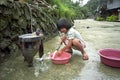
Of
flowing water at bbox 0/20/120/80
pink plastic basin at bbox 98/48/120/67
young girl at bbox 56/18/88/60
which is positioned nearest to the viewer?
flowing water at bbox 0/20/120/80

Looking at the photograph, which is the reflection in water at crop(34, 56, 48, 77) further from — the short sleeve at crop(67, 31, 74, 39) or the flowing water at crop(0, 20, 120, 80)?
the short sleeve at crop(67, 31, 74, 39)

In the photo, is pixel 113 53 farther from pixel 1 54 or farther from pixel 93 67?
pixel 1 54

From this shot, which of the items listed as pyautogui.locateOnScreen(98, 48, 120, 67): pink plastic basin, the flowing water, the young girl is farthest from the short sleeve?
pyautogui.locateOnScreen(98, 48, 120, 67): pink plastic basin

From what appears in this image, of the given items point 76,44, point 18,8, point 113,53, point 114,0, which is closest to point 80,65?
point 76,44

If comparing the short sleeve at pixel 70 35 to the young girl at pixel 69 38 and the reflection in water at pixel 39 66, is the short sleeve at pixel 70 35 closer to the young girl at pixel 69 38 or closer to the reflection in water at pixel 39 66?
the young girl at pixel 69 38

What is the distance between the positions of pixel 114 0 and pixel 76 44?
23.5 metres

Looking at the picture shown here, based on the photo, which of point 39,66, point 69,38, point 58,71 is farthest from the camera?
point 69,38

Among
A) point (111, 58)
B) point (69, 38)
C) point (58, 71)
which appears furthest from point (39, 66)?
point (111, 58)

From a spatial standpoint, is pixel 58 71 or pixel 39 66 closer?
pixel 58 71

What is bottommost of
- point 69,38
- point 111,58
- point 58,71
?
point 58,71

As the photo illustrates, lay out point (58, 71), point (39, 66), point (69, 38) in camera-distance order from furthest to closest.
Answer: point (69, 38) → point (39, 66) → point (58, 71)

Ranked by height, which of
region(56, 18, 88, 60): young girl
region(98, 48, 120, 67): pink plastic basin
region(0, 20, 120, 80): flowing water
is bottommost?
region(0, 20, 120, 80): flowing water

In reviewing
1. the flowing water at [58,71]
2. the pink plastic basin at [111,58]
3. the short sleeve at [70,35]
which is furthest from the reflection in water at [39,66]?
the pink plastic basin at [111,58]

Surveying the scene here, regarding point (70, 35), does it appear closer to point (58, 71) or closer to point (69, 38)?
point (69, 38)
